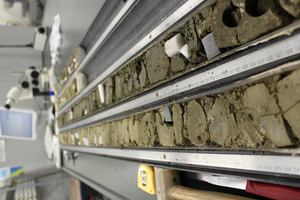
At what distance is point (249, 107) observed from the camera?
52 centimetres

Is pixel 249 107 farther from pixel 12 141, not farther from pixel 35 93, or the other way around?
pixel 12 141

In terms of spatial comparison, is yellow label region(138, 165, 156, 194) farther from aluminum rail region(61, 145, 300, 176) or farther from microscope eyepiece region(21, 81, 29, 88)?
microscope eyepiece region(21, 81, 29, 88)

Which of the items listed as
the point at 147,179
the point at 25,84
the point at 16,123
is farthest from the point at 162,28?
the point at 16,123

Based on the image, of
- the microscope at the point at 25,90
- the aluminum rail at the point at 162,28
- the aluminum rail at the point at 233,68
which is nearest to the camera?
the aluminum rail at the point at 233,68

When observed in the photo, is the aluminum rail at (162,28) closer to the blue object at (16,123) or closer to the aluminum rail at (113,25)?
the aluminum rail at (113,25)

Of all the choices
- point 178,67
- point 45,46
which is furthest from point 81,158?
point 45,46

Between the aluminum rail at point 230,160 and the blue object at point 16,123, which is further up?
the blue object at point 16,123

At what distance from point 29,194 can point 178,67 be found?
3522 mm

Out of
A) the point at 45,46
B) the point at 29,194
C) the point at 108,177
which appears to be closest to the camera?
the point at 108,177

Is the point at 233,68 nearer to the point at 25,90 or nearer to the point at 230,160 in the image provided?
the point at 230,160

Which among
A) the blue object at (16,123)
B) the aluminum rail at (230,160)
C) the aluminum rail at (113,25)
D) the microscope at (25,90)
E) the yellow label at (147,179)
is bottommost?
the yellow label at (147,179)

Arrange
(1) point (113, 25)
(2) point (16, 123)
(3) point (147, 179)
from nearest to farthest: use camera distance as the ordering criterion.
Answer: (3) point (147, 179) → (1) point (113, 25) → (2) point (16, 123)

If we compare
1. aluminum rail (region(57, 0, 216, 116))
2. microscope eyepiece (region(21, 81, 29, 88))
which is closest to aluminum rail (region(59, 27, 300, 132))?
aluminum rail (region(57, 0, 216, 116))

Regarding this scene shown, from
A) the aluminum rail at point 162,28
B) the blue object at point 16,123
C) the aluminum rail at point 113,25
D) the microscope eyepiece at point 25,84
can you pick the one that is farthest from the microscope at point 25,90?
the aluminum rail at point 162,28
